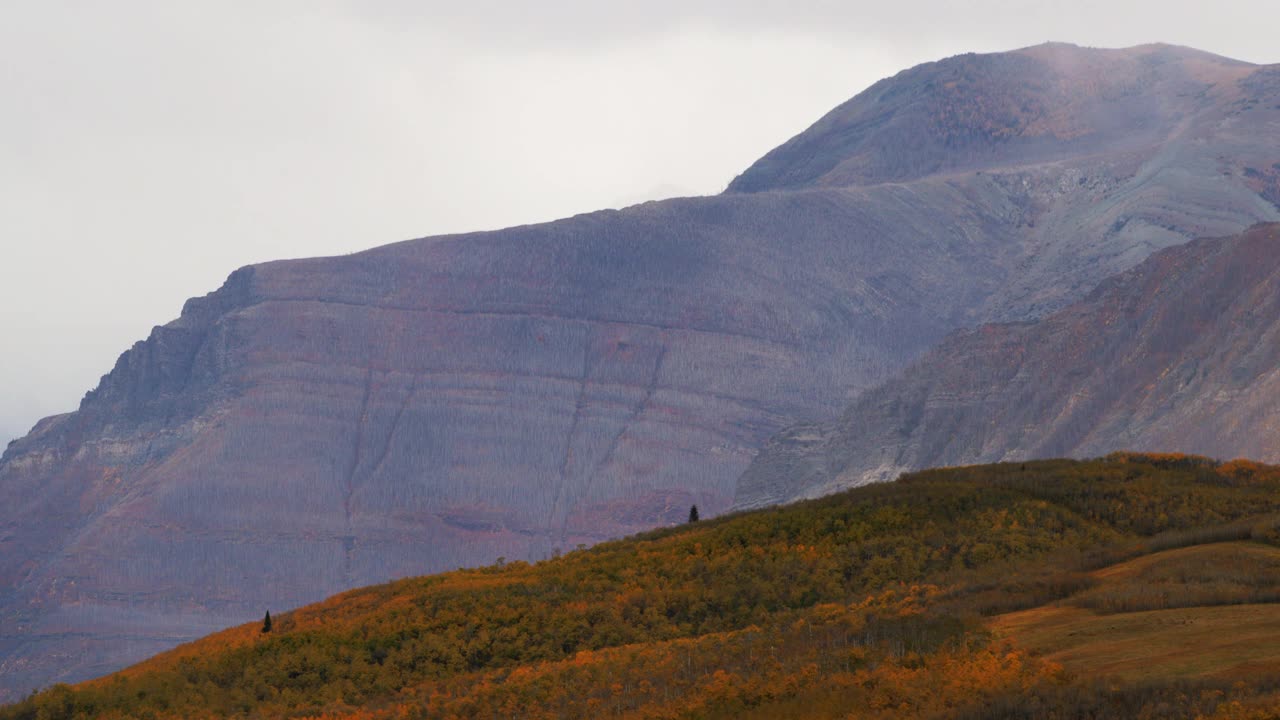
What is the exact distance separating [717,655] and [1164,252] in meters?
152

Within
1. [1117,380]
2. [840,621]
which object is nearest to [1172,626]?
[840,621]

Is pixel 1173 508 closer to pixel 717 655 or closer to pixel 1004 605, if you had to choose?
pixel 1004 605

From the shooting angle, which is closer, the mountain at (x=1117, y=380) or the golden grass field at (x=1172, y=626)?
the golden grass field at (x=1172, y=626)

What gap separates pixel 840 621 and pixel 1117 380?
117 metres

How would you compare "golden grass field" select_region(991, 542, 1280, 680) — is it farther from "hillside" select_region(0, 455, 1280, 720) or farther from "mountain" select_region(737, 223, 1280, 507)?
"mountain" select_region(737, 223, 1280, 507)

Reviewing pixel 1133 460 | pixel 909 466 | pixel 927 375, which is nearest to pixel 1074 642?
pixel 1133 460

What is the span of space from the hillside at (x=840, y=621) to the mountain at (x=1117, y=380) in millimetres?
64975

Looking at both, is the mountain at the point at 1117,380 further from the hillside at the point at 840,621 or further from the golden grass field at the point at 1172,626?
the golden grass field at the point at 1172,626

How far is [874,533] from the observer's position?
163 ft

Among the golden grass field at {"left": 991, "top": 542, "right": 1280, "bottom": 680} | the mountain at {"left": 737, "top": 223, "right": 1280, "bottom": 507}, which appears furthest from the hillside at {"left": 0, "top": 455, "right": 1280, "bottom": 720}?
the mountain at {"left": 737, "top": 223, "right": 1280, "bottom": 507}

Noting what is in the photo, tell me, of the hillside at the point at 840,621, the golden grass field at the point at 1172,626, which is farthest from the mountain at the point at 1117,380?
the golden grass field at the point at 1172,626

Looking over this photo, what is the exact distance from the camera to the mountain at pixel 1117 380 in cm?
12450

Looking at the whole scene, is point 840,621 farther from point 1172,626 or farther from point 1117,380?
point 1117,380

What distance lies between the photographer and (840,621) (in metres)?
36.2
